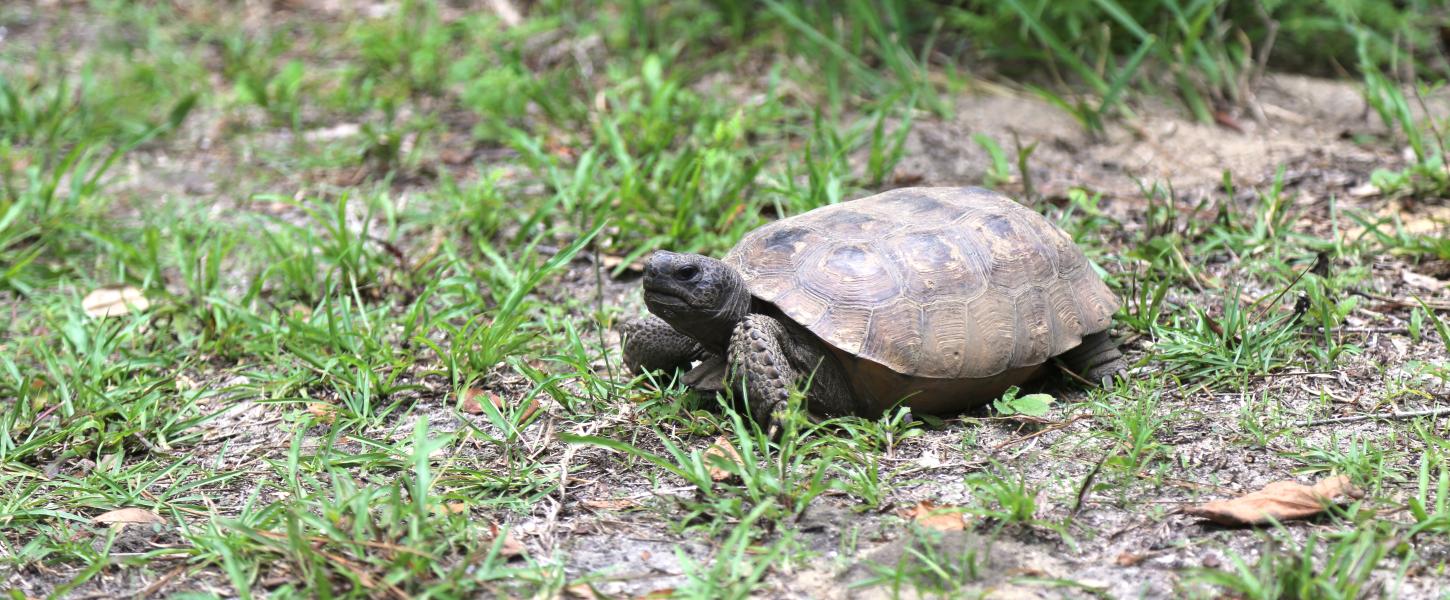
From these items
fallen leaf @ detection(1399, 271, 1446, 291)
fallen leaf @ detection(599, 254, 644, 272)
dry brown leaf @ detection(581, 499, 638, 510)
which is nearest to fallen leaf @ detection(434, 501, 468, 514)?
dry brown leaf @ detection(581, 499, 638, 510)

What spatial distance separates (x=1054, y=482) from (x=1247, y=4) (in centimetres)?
408

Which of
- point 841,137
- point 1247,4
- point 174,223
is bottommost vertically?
point 174,223

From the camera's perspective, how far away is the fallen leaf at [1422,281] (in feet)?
13.5

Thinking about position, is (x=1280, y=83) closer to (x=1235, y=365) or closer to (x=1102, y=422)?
(x=1235, y=365)

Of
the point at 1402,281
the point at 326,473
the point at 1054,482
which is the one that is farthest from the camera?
the point at 1402,281

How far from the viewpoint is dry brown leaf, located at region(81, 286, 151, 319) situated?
14.9 feet

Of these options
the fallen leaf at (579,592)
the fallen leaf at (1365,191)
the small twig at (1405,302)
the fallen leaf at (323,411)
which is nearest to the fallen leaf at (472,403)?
the fallen leaf at (323,411)


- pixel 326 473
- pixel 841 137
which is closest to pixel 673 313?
pixel 326 473

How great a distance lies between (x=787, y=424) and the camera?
308cm

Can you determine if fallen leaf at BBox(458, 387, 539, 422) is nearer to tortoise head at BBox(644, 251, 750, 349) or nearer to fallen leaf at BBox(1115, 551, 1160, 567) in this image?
tortoise head at BBox(644, 251, 750, 349)

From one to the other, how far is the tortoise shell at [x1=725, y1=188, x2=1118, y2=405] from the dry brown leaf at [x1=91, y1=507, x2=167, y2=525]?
5.64ft

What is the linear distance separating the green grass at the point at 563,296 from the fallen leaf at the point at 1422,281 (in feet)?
0.38

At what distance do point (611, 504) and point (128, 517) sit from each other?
1.26 metres

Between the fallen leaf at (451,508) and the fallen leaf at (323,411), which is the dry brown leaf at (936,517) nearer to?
the fallen leaf at (451,508)
